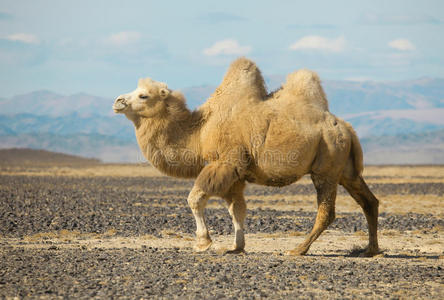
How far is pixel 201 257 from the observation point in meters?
10.0

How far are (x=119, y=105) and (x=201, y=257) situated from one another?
2.57 metres

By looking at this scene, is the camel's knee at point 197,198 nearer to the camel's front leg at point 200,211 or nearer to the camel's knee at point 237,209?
the camel's front leg at point 200,211

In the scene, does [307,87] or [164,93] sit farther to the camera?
[307,87]

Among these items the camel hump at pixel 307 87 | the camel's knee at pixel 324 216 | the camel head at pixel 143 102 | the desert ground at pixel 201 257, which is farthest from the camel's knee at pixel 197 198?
the camel hump at pixel 307 87

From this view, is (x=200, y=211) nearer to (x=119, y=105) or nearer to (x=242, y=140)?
(x=242, y=140)

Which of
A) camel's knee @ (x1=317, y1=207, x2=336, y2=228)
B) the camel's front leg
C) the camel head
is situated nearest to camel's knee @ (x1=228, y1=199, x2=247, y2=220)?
the camel's front leg

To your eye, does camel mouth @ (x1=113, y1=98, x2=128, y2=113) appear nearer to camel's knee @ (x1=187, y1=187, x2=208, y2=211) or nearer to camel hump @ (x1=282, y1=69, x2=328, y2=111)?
camel's knee @ (x1=187, y1=187, x2=208, y2=211)

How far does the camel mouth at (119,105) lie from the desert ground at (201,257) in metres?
2.12

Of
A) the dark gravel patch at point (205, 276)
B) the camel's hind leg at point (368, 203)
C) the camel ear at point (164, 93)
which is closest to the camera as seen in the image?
the dark gravel patch at point (205, 276)

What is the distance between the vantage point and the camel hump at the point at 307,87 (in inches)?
431

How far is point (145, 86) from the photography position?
10.8 m

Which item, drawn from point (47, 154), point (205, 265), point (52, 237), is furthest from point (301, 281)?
point (47, 154)

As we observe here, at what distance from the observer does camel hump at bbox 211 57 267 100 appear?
10.8m

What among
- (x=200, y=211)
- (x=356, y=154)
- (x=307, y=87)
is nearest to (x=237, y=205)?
(x=200, y=211)
